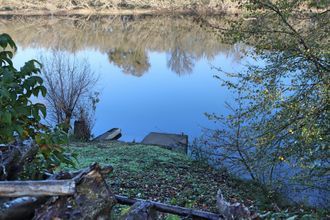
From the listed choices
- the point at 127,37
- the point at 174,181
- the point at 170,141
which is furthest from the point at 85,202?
the point at 127,37

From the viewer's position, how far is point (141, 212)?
2.26m

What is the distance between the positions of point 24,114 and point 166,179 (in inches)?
249

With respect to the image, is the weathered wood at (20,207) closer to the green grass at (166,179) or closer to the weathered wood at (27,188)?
the weathered wood at (27,188)

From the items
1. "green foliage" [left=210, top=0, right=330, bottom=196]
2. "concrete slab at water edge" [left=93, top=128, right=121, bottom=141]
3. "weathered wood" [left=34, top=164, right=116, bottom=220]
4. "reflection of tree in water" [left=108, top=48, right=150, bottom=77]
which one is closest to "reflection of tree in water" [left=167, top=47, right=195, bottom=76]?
"reflection of tree in water" [left=108, top=48, right=150, bottom=77]

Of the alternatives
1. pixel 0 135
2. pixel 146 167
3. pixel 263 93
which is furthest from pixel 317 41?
pixel 0 135

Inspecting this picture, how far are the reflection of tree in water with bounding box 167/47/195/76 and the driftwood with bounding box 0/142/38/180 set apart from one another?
21.7m

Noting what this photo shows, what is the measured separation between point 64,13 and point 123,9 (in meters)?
6.11

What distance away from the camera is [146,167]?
32.9 ft

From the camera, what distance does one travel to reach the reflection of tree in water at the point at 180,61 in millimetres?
24531

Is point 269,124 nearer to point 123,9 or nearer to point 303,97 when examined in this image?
point 303,97

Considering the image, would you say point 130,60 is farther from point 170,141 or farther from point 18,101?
point 18,101

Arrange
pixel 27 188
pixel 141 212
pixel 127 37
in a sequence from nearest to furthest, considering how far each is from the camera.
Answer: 1. pixel 27 188
2. pixel 141 212
3. pixel 127 37

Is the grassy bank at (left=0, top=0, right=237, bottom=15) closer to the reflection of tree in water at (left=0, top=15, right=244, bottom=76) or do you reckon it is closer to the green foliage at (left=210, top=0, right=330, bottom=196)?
the reflection of tree in water at (left=0, top=15, right=244, bottom=76)

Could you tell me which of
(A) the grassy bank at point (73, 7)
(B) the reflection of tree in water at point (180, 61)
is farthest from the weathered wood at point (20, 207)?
(A) the grassy bank at point (73, 7)
